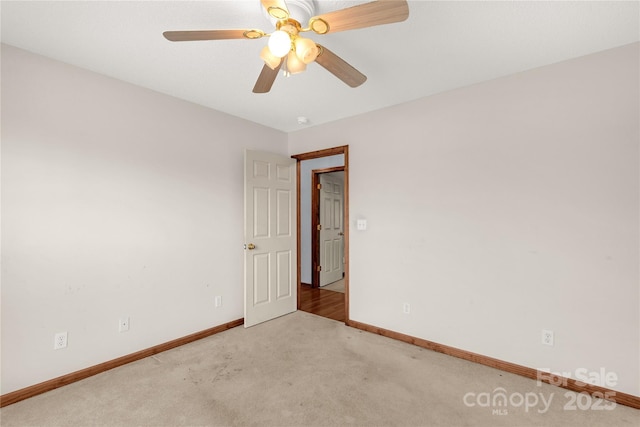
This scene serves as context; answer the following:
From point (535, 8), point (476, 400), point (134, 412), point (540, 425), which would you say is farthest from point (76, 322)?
point (535, 8)

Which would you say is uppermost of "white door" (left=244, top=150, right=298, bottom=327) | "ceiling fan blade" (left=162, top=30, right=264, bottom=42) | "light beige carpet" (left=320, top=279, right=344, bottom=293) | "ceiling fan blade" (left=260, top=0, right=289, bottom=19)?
"ceiling fan blade" (left=260, top=0, right=289, bottom=19)

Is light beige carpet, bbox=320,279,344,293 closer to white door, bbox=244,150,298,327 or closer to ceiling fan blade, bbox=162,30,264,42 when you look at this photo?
white door, bbox=244,150,298,327

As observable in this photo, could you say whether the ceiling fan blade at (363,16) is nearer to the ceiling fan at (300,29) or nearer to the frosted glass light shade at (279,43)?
the ceiling fan at (300,29)

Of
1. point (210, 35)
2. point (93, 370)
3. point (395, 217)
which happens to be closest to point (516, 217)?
point (395, 217)

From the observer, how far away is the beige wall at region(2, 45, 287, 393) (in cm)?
203

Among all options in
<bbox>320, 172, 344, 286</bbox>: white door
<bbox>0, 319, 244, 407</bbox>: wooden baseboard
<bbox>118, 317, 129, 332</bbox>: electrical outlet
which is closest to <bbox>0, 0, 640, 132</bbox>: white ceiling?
<bbox>118, 317, 129, 332</bbox>: electrical outlet

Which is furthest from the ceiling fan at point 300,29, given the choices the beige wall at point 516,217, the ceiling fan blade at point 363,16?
the beige wall at point 516,217

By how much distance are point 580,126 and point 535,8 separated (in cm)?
100

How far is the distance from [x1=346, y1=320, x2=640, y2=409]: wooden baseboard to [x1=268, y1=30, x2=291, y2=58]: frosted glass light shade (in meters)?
2.76

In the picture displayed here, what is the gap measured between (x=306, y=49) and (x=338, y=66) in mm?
340

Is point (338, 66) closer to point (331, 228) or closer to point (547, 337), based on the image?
point (547, 337)

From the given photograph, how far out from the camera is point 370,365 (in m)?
2.47

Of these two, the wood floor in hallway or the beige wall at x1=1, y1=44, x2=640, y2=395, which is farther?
the wood floor in hallway

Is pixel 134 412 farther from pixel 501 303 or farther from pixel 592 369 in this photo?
pixel 592 369
